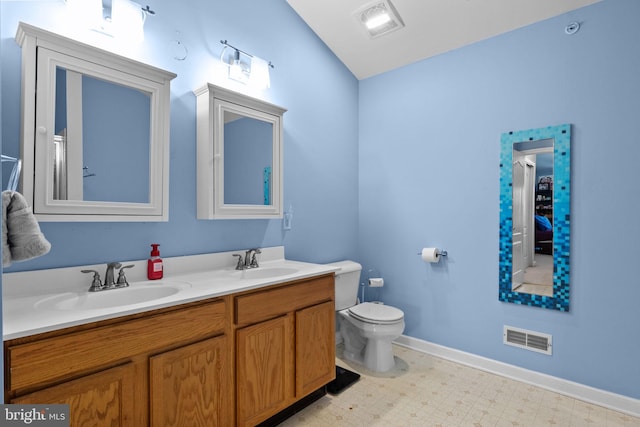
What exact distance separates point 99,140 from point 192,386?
1.25 m

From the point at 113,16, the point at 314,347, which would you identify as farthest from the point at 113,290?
the point at 113,16

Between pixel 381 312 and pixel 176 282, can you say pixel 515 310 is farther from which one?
pixel 176 282

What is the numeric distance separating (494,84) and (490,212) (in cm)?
96

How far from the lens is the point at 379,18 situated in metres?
2.62

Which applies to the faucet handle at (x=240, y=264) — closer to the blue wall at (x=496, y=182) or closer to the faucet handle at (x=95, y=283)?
the faucet handle at (x=95, y=283)

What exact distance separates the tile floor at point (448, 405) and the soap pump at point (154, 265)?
44.2 inches

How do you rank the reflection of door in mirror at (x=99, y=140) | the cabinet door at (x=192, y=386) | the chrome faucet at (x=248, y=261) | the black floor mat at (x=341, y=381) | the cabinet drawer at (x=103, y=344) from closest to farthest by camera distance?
the cabinet drawer at (x=103, y=344)
the cabinet door at (x=192, y=386)
the reflection of door in mirror at (x=99, y=140)
the chrome faucet at (x=248, y=261)
the black floor mat at (x=341, y=381)

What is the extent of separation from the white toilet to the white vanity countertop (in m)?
0.61

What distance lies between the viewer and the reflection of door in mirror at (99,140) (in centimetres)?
153

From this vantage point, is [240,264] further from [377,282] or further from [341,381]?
[377,282]

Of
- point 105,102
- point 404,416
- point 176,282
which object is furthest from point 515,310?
point 105,102

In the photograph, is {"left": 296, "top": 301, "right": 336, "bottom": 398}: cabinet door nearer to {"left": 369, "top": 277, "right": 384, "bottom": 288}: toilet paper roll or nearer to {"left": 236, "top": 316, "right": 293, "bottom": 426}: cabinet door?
{"left": 236, "top": 316, "right": 293, "bottom": 426}: cabinet door

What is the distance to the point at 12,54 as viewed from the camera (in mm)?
1483

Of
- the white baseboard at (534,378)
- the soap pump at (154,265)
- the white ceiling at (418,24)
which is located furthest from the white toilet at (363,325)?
the white ceiling at (418,24)
